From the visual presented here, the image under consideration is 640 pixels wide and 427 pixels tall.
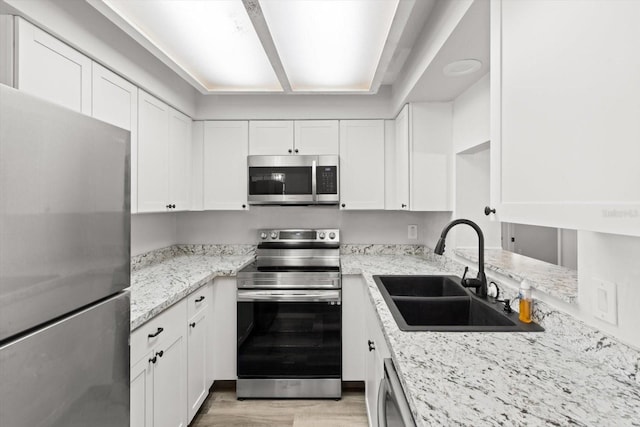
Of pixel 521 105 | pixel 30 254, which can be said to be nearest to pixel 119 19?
pixel 30 254

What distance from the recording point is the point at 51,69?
132 centimetres

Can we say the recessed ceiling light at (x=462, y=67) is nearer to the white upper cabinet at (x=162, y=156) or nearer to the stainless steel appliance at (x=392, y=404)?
the stainless steel appliance at (x=392, y=404)

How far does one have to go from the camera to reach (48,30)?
1.30m

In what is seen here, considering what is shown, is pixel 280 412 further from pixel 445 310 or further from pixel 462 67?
pixel 462 67

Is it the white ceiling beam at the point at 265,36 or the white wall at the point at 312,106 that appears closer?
the white ceiling beam at the point at 265,36

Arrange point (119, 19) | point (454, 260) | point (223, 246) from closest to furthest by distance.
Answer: point (119, 19) → point (454, 260) → point (223, 246)

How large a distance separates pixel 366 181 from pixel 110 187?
2125 millimetres

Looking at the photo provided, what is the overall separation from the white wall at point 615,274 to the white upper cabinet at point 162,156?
221 centimetres

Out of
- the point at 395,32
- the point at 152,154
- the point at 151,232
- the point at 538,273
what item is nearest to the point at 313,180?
the point at 152,154

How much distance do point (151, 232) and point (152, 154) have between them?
77 cm

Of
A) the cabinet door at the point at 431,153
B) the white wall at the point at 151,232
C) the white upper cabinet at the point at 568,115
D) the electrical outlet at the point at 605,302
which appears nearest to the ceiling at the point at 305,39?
the cabinet door at the point at 431,153

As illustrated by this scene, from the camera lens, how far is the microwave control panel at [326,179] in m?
2.63

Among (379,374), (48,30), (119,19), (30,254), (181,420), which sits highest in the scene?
(119,19)

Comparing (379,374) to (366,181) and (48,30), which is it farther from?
(48,30)
